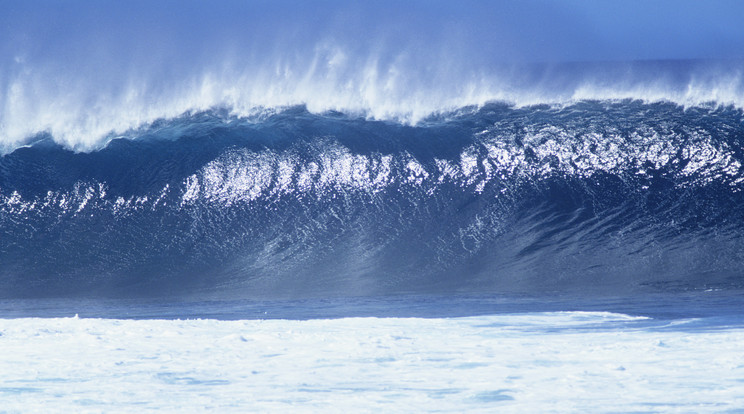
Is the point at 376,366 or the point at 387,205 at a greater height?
the point at 387,205

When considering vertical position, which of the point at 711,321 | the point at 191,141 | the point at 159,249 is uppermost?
the point at 191,141

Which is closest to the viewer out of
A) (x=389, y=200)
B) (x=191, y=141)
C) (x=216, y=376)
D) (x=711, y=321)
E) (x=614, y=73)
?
(x=216, y=376)

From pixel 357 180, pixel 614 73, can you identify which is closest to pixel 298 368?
pixel 357 180

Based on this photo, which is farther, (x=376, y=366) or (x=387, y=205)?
(x=387, y=205)

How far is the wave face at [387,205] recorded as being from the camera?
8.05 m

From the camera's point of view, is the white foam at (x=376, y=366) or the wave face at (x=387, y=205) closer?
the white foam at (x=376, y=366)

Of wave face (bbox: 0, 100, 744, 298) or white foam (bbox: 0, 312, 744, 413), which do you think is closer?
white foam (bbox: 0, 312, 744, 413)

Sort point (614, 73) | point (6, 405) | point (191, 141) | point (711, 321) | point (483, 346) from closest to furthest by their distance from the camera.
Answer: point (6, 405) → point (483, 346) → point (711, 321) → point (191, 141) → point (614, 73)

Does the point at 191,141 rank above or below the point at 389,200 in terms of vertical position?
above

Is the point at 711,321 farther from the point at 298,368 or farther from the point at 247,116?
the point at 247,116

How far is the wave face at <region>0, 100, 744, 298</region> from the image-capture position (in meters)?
8.05

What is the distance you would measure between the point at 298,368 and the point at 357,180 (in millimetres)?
6022

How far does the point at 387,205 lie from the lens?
9289mm

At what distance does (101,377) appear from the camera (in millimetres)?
3764
